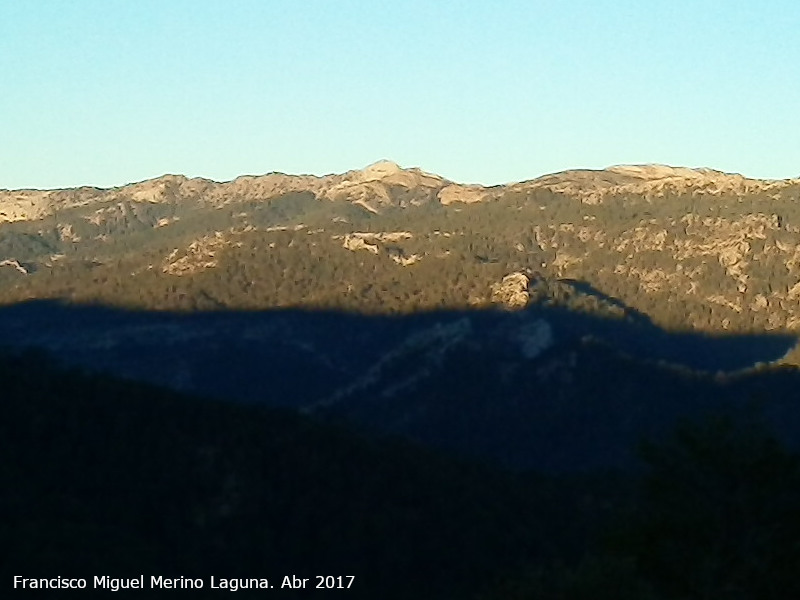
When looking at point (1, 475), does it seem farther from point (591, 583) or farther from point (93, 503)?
point (591, 583)

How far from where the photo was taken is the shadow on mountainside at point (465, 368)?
135750 mm

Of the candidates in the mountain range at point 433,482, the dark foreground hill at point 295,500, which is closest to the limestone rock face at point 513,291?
the mountain range at point 433,482

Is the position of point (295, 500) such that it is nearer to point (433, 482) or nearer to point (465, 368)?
point (433, 482)

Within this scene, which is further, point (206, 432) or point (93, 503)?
point (206, 432)

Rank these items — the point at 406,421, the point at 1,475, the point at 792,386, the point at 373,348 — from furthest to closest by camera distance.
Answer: the point at 373,348 < the point at 406,421 < the point at 792,386 < the point at 1,475

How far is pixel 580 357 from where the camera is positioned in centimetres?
14812

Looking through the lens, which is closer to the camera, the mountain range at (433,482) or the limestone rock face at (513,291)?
the mountain range at (433,482)

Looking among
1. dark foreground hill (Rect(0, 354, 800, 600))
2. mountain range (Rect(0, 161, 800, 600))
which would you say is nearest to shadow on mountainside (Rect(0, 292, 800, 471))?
mountain range (Rect(0, 161, 800, 600))

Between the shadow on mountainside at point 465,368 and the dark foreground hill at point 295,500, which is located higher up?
the dark foreground hill at point 295,500

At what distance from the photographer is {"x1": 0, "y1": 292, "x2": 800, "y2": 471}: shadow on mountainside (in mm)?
135750

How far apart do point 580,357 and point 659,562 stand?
11574 centimetres

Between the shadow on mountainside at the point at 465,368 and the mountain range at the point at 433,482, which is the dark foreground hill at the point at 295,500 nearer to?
the mountain range at the point at 433,482

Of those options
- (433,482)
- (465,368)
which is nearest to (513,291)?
(465,368)

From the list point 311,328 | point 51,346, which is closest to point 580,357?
point 311,328
